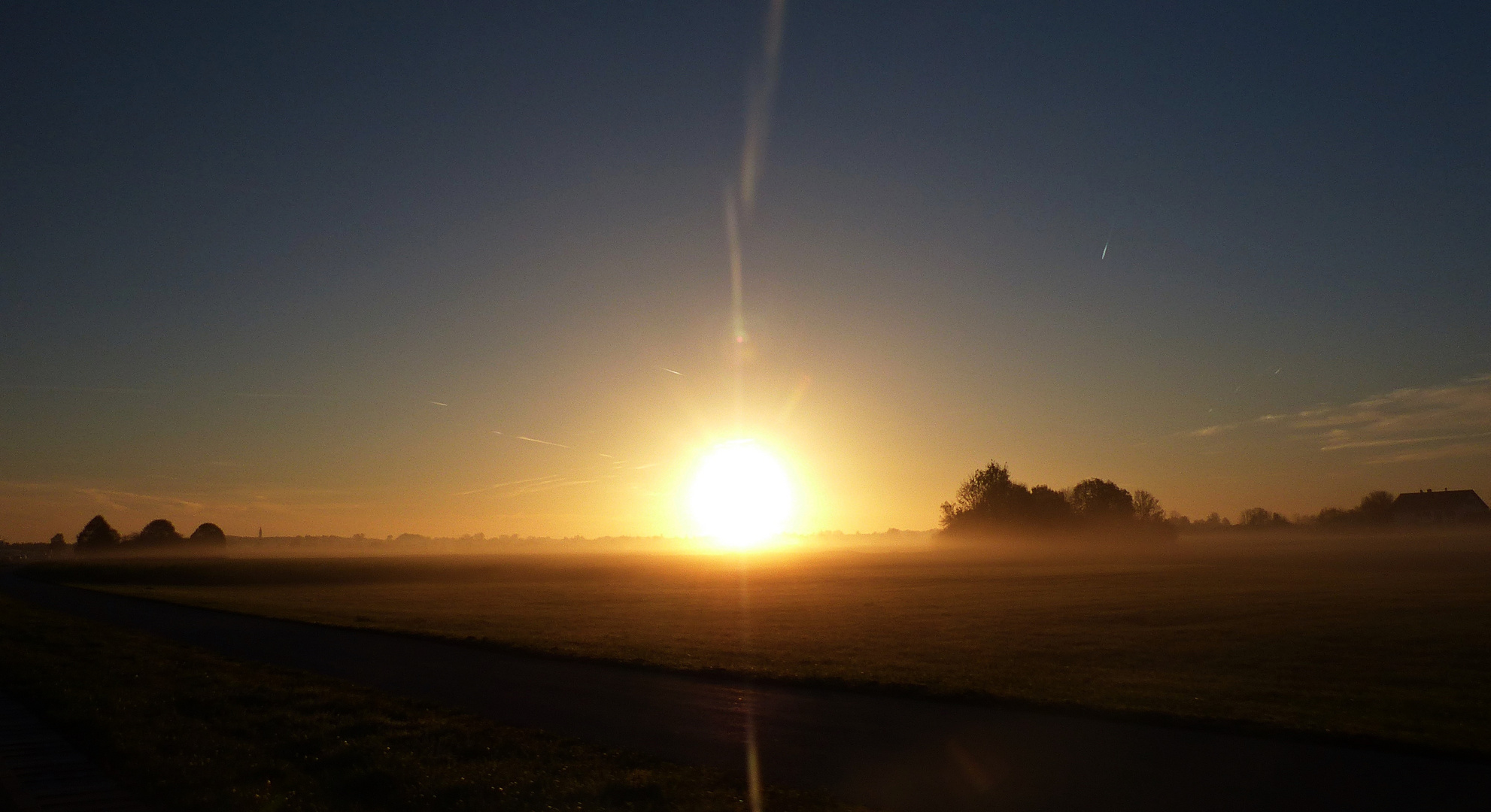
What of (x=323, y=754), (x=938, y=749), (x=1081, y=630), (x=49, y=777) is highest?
(x=49, y=777)

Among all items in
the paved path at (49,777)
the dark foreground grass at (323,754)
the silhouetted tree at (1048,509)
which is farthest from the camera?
the silhouetted tree at (1048,509)

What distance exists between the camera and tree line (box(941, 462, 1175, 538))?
151 meters

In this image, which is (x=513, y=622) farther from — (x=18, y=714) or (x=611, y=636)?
(x=18, y=714)

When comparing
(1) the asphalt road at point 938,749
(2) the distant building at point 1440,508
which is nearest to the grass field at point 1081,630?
(1) the asphalt road at point 938,749

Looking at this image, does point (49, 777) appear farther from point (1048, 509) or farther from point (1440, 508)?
point (1440, 508)

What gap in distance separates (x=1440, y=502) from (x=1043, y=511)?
79.9 m

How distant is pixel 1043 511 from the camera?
494ft

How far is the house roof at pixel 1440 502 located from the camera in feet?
508

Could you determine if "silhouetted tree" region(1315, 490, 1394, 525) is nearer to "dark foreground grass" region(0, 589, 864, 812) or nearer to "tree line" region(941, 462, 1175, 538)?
"tree line" region(941, 462, 1175, 538)

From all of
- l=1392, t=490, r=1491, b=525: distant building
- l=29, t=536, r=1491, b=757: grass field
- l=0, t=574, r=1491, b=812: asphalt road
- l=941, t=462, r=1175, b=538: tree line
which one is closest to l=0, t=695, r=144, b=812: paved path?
l=0, t=574, r=1491, b=812: asphalt road

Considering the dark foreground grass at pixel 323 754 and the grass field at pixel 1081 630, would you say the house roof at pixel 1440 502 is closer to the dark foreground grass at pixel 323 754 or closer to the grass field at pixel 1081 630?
the grass field at pixel 1081 630

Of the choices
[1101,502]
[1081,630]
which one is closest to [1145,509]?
[1101,502]

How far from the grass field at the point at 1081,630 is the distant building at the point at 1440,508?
109226mm

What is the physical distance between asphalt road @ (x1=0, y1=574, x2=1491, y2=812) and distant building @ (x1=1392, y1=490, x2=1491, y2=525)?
187696mm
